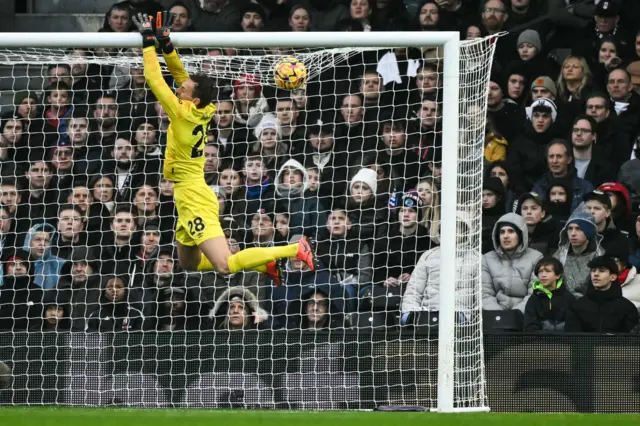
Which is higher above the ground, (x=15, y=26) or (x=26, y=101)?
(x=15, y=26)

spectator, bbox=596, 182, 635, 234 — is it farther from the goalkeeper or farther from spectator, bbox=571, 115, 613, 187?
the goalkeeper

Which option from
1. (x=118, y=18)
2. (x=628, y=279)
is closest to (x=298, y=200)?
(x=628, y=279)

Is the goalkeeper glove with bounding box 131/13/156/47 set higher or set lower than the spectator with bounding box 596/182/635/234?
higher

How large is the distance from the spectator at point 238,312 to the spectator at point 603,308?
2.45m

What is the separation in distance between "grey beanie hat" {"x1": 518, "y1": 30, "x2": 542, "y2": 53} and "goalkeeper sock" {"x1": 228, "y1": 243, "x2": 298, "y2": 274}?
3.63m

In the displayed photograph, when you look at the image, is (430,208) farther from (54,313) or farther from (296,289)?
(54,313)

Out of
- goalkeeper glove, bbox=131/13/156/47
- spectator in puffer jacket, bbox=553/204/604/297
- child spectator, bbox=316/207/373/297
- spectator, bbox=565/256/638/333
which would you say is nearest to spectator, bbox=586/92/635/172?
spectator in puffer jacket, bbox=553/204/604/297

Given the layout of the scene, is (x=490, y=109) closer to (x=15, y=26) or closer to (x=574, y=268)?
(x=574, y=268)

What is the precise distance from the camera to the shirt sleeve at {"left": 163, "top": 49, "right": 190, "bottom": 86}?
27.8 ft

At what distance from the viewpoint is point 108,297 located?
10242mm

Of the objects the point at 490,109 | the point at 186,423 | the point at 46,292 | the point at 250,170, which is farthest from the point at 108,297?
the point at 490,109

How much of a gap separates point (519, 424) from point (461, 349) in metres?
1.30

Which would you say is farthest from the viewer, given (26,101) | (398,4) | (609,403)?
(398,4)

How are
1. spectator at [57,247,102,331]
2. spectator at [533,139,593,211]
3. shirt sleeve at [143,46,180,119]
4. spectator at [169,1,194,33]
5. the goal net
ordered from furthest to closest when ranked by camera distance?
spectator at [169,1,194,33] → spectator at [533,139,593,211] → spectator at [57,247,102,331] → the goal net → shirt sleeve at [143,46,180,119]
